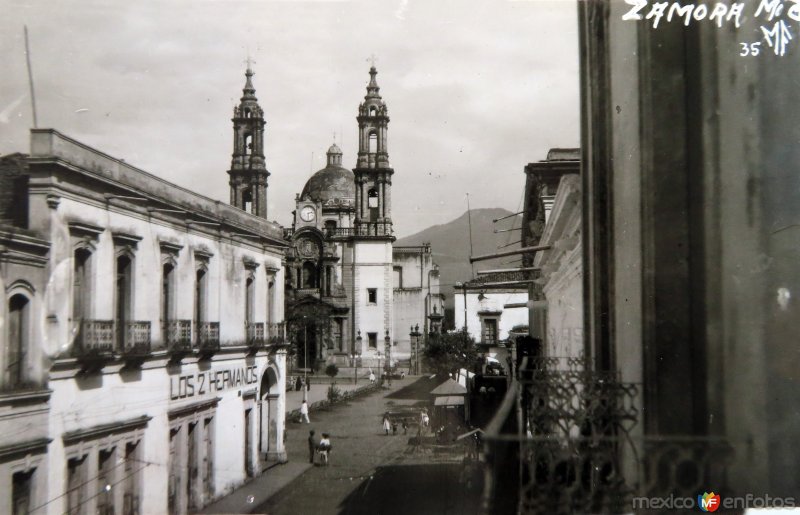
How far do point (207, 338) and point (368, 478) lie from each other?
4.64 m

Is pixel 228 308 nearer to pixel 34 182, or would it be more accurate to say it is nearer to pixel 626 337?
pixel 34 182

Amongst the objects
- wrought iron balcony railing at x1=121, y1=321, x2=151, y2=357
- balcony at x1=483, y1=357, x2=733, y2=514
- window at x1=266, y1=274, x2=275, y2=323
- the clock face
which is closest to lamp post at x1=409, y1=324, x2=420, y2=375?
the clock face

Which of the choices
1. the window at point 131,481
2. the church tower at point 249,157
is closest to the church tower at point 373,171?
the church tower at point 249,157

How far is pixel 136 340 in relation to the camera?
8695 mm

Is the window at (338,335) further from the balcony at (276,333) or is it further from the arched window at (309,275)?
the balcony at (276,333)

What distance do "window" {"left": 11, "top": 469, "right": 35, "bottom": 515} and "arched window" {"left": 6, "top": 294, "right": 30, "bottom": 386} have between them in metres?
0.95

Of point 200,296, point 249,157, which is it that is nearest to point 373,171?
point 249,157

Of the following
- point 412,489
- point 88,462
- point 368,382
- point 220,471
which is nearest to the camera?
point 88,462

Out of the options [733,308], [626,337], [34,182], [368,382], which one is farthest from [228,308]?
[368,382]

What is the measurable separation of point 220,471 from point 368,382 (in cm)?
1483

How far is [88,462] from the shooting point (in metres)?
7.64

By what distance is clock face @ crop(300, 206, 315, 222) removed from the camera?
35.1 meters

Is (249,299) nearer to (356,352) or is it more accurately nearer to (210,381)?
(210,381)

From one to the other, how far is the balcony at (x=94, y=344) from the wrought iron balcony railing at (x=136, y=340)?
330mm
